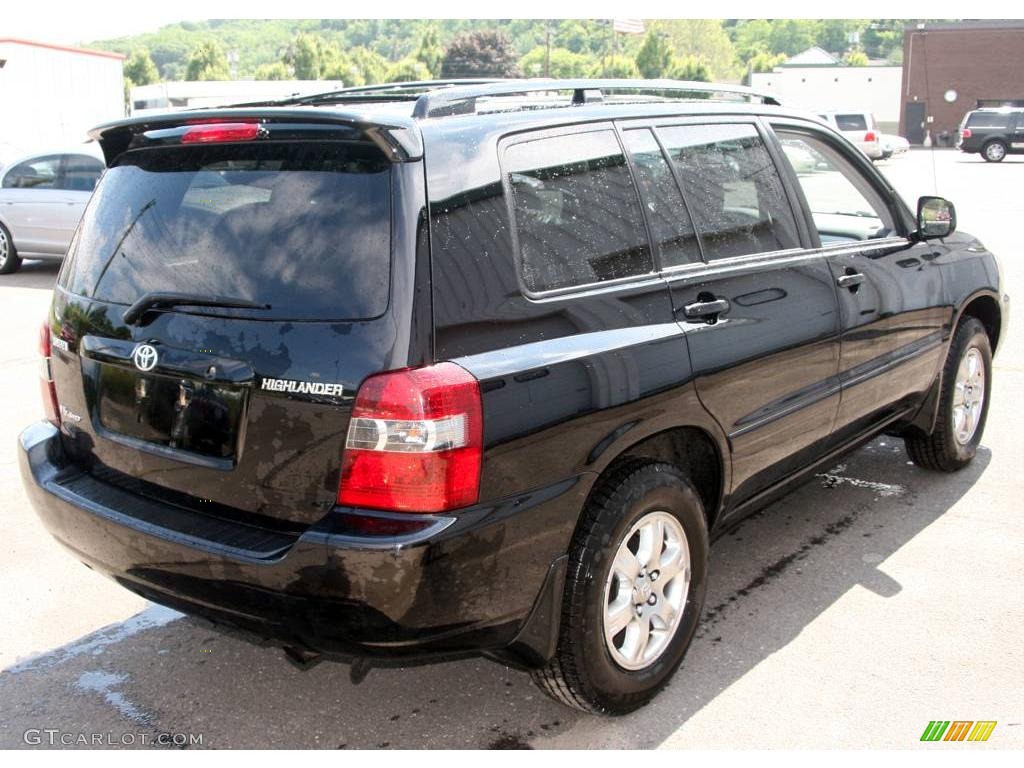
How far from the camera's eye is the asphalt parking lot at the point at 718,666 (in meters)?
3.18

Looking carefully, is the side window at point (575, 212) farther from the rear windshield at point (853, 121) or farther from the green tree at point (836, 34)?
the green tree at point (836, 34)

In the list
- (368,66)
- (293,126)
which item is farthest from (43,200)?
(368,66)

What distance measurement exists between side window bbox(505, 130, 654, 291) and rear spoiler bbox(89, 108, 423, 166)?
361 millimetres

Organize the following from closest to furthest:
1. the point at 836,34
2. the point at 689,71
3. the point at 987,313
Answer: the point at 987,313, the point at 689,71, the point at 836,34

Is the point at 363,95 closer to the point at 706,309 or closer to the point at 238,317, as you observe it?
the point at 238,317

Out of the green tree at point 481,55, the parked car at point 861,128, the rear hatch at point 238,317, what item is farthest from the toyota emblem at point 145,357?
the green tree at point 481,55

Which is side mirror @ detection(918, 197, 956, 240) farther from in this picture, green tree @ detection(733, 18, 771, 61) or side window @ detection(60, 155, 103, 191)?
green tree @ detection(733, 18, 771, 61)

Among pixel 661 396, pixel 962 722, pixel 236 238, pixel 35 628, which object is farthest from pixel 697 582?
pixel 35 628

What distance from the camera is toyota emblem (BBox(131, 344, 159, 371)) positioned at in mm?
2862

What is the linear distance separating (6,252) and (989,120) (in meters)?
36.9

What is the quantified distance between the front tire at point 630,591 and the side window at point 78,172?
1133cm

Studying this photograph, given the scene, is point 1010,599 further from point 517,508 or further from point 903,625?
point 517,508

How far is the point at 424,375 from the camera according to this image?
2.56 meters

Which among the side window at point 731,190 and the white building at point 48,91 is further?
the white building at point 48,91
